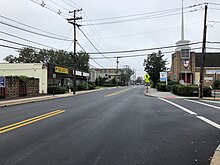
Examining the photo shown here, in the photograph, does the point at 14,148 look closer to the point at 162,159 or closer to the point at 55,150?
the point at 55,150

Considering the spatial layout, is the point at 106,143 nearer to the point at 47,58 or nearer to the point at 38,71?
the point at 38,71

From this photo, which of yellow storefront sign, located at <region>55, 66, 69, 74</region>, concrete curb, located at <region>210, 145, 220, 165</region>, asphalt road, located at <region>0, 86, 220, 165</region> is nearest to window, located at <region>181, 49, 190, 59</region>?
yellow storefront sign, located at <region>55, 66, 69, 74</region>

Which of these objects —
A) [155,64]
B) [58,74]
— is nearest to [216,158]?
[58,74]

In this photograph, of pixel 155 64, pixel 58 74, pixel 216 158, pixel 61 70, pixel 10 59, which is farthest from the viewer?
pixel 10 59

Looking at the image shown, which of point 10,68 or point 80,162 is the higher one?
point 10,68

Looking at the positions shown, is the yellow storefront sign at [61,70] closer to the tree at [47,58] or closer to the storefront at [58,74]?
the storefront at [58,74]

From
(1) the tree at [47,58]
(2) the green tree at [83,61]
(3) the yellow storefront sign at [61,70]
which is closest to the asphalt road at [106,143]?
(3) the yellow storefront sign at [61,70]

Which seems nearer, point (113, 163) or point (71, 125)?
point (113, 163)

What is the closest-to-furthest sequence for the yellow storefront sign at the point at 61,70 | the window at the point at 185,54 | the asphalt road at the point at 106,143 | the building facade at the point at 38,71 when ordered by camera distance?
the asphalt road at the point at 106,143, the building facade at the point at 38,71, the yellow storefront sign at the point at 61,70, the window at the point at 185,54

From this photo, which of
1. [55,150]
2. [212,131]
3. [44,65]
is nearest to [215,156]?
[212,131]

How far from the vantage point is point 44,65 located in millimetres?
34844

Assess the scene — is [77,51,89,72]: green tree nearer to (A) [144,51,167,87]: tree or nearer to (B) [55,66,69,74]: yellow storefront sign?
(A) [144,51,167,87]: tree

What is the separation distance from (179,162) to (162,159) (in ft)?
1.19

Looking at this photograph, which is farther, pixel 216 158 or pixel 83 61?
pixel 83 61
